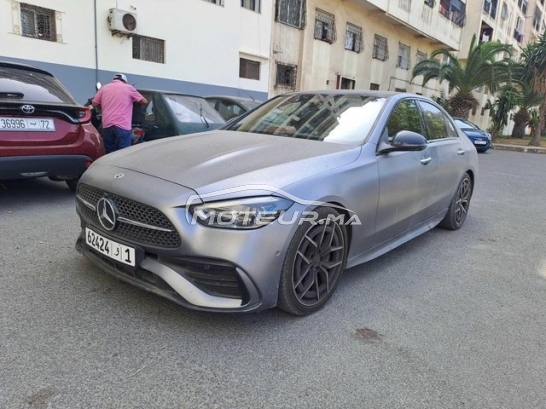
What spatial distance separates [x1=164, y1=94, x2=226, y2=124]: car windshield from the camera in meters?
6.09

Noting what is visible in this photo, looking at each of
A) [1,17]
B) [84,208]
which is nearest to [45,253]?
[84,208]

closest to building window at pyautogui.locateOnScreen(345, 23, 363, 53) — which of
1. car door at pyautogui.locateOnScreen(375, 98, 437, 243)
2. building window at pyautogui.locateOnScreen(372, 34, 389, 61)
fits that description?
building window at pyautogui.locateOnScreen(372, 34, 389, 61)

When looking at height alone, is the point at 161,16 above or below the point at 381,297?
above

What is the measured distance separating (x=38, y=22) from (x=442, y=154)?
8.66m

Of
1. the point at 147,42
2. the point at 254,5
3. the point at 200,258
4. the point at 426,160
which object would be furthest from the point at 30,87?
the point at 254,5

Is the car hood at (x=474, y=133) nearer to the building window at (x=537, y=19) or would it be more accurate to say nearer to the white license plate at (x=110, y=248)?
the white license plate at (x=110, y=248)

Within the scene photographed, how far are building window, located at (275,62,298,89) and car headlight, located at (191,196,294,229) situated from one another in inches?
543

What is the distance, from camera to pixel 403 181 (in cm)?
339

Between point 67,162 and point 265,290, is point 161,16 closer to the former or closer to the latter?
point 67,162

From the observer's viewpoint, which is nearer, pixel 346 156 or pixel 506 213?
pixel 346 156

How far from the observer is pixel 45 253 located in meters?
3.41

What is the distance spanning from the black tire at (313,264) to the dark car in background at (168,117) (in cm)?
367

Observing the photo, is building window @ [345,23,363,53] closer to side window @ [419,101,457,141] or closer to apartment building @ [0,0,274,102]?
apartment building @ [0,0,274,102]

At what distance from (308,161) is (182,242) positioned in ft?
3.12
